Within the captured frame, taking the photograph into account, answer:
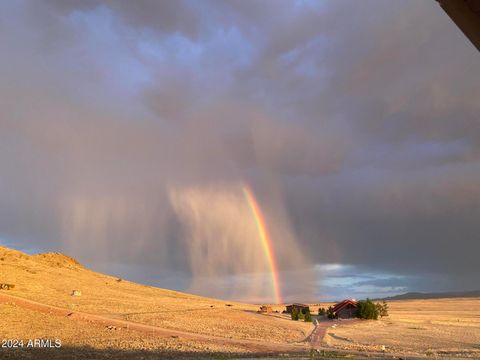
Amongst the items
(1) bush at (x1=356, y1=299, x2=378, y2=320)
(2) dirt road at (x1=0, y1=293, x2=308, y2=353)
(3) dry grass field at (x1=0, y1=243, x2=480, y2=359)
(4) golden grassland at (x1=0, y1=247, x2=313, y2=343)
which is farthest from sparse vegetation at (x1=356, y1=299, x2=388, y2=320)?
(2) dirt road at (x1=0, y1=293, x2=308, y2=353)

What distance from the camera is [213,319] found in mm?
52625

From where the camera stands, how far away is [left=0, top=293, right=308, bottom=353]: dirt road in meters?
33.2

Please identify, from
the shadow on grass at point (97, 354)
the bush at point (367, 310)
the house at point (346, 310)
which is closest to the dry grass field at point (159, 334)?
the shadow on grass at point (97, 354)

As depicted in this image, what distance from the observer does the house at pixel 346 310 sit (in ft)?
236

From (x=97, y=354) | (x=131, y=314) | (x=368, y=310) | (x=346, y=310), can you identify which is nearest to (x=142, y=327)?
(x=131, y=314)

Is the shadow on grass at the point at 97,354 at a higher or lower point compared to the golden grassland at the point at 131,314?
lower

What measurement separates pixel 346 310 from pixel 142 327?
138ft

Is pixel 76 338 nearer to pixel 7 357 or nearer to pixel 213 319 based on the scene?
pixel 7 357

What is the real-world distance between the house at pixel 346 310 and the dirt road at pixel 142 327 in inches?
1482

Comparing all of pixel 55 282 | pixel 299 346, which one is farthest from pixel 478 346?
pixel 55 282

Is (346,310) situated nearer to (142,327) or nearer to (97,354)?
(142,327)

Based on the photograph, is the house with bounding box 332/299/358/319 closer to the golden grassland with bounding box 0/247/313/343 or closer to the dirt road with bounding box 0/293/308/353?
the golden grassland with bounding box 0/247/313/343

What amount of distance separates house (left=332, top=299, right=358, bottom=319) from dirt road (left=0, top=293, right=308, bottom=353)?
37639mm

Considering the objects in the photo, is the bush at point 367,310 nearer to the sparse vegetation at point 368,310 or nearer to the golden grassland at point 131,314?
the sparse vegetation at point 368,310
